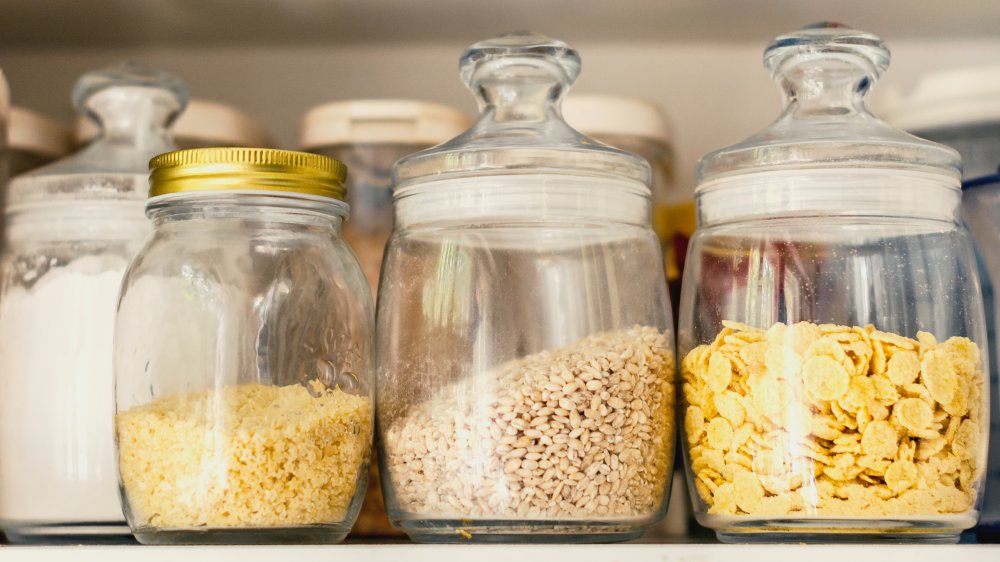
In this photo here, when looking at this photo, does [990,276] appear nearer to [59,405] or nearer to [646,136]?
[646,136]

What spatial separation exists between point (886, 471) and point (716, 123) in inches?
19.7

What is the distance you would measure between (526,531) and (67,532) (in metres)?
0.30

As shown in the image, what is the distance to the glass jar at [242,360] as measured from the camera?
59 centimetres

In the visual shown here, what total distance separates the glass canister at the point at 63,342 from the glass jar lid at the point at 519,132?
20 centimetres

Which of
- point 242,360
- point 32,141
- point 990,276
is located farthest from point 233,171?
point 990,276

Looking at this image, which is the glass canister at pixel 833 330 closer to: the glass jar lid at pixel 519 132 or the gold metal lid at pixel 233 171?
the glass jar lid at pixel 519 132

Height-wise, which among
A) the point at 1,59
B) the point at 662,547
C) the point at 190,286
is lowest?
the point at 662,547

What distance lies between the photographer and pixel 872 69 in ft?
2.15

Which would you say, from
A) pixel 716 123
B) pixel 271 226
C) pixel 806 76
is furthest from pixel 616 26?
pixel 271 226

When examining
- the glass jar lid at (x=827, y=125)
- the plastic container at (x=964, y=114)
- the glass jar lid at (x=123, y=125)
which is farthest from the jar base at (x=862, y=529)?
the glass jar lid at (x=123, y=125)

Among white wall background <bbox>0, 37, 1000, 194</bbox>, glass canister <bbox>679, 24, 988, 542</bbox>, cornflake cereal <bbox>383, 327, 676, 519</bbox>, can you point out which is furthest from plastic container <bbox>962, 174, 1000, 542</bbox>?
white wall background <bbox>0, 37, 1000, 194</bbox>

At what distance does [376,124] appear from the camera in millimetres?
833

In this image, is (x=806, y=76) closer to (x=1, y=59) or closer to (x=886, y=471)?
(x=886, y=471)
